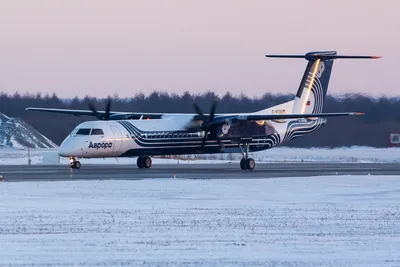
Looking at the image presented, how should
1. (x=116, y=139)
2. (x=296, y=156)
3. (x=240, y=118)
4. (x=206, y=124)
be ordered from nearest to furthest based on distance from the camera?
(x=116, y=139)
(x=240, y=118)
(x=206, y=124)
(x=296, y=156)

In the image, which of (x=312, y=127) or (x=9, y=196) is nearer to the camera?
(x=9, y=196)

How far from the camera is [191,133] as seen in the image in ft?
130

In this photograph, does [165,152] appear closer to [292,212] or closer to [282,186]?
[282,186]

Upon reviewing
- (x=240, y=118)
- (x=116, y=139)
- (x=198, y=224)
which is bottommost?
(x=198, y=224)

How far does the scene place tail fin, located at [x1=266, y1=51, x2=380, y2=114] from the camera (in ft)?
142

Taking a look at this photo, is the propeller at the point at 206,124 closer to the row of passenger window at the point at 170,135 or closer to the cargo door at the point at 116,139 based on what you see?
the row of passenger window at the point at 170,135

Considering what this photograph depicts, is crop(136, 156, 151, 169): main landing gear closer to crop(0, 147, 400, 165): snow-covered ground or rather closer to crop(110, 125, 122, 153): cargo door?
crop(110, 125, 122, 153): cargo door

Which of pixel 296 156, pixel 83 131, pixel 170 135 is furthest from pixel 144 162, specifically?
pixel 296 156

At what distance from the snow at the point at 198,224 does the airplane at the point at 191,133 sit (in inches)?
375

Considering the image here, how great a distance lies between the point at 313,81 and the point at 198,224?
27845mm

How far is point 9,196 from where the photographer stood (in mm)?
23312

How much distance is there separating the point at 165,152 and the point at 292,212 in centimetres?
2039

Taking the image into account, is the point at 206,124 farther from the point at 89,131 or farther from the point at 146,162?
the point at 89,131

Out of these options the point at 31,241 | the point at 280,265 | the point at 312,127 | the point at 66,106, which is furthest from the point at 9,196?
the point at 66,106
